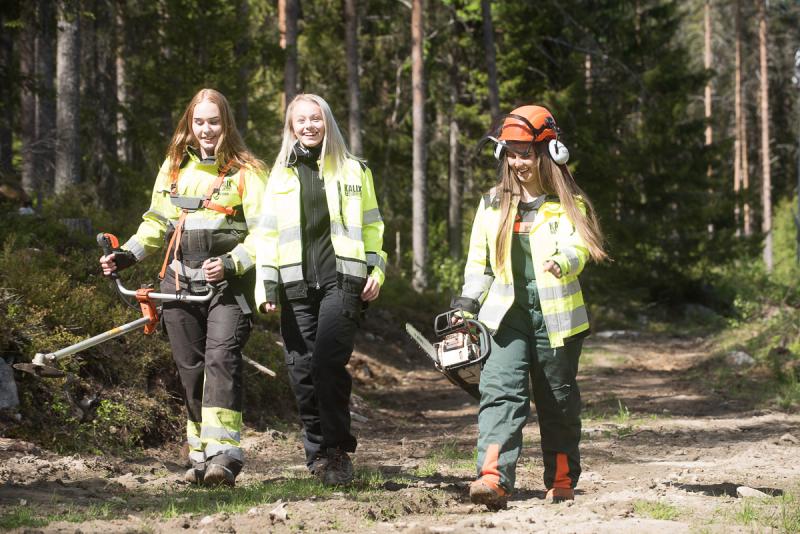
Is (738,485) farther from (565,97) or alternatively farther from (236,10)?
(565,97)

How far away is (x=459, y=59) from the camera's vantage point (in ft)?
107

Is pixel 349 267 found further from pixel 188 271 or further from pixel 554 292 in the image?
pixel 554 292

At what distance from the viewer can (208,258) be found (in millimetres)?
6230

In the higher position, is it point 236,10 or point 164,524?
point 236,10

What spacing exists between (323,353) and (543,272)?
147 centimetres

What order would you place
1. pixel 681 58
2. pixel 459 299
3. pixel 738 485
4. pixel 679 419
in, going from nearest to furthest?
1. pixel 459 299
2. pixel 738 485
3. pixel 679 419
4. pixel 681 58

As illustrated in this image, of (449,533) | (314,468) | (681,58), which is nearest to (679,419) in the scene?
(314,468)

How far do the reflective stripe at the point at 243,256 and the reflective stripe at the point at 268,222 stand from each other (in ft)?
0.73

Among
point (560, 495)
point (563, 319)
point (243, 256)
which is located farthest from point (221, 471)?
point (563, 319)

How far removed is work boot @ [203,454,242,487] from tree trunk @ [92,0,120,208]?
1126 cm

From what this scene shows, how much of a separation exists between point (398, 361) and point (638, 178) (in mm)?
15633

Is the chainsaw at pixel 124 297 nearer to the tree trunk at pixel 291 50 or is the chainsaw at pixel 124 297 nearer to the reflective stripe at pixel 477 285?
the reflective stripe at pixel 477 285

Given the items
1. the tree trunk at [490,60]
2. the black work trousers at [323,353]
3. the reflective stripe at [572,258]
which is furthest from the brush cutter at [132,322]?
the tree trunk at [490,60]

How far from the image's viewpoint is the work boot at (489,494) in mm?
5281
